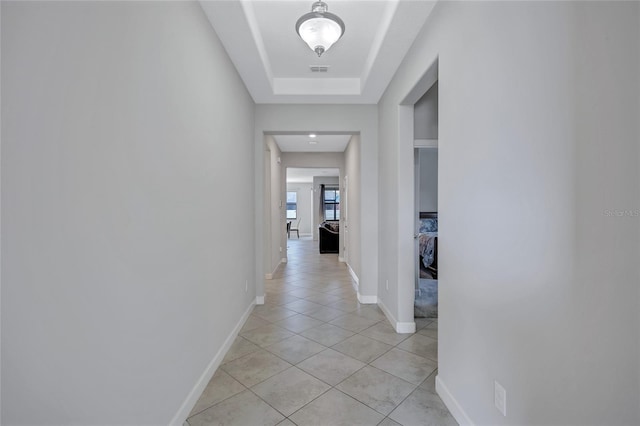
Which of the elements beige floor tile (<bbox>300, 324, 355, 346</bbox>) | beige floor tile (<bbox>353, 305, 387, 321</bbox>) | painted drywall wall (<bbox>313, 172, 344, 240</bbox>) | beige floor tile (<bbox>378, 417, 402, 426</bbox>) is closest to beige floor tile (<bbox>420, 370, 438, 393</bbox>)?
beige floor tile (<bbox>378, 417, 402, 426</bbox>)

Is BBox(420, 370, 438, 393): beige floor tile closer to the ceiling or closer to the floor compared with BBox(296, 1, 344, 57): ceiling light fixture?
closer to the floor

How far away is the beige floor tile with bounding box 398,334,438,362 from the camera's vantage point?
258 cm

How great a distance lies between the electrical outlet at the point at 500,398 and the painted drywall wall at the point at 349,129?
2.55 m

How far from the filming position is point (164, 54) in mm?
1523

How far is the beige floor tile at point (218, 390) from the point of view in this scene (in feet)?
6.25

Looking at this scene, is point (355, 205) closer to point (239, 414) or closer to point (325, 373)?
point (325, 373)

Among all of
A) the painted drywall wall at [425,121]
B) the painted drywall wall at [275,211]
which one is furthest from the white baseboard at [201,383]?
the painted drywall wall at [425,121]

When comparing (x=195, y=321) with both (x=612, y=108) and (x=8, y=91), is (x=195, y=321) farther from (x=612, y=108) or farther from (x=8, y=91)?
(x=612, y=108)

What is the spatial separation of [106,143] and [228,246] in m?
1.70

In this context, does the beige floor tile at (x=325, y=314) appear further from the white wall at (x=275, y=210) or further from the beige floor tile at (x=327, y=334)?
the white wall at (x=275, y=210)

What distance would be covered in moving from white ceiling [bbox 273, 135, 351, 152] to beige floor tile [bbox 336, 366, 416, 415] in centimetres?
434

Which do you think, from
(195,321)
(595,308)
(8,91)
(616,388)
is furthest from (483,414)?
(8,91)

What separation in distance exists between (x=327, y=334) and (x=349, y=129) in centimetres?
251

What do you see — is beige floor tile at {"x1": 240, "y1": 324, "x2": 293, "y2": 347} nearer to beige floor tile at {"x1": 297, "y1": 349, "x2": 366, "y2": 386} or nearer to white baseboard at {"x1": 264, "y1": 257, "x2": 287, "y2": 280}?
beige floor tile at {"x1": 297, "y1": 349, "x2": 366, "y2": 386}
